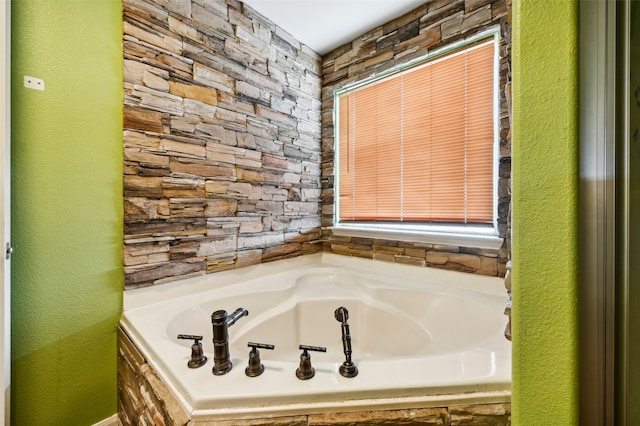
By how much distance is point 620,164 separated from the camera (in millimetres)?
514

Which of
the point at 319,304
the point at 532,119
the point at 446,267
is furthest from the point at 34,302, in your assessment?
the point at 446,267

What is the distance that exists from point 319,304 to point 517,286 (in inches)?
48.4

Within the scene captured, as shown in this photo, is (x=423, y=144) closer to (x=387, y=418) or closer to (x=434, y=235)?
(x=434, y=235)

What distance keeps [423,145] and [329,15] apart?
111 cm

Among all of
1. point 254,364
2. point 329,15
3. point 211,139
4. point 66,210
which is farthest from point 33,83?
point 329,15

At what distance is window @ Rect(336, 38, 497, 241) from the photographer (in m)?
1.64

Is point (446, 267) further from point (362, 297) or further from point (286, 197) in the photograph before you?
point (286, 197)

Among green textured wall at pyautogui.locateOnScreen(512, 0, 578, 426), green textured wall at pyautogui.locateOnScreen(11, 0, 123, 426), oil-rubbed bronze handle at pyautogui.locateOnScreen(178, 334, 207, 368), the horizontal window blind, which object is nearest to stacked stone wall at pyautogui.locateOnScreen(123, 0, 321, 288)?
green textured wall at pyautogui.locateOnScreen(11, 0, 123, 426)

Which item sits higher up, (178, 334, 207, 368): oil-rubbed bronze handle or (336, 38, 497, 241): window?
(336, 38, 497, 241): window

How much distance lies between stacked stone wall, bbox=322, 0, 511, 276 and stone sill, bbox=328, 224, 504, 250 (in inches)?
1.5

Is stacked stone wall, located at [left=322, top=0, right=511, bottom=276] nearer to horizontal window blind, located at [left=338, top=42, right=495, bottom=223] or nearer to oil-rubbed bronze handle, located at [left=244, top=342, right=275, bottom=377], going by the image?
horizontal window blind, located at [left=338, top=42, right=495, bottom=223]

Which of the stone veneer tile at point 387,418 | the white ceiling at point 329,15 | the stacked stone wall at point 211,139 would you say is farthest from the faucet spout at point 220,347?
the white ceiling at point 329,15

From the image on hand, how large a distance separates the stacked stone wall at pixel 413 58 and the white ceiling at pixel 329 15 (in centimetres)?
8

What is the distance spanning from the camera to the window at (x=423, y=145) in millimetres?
1638
